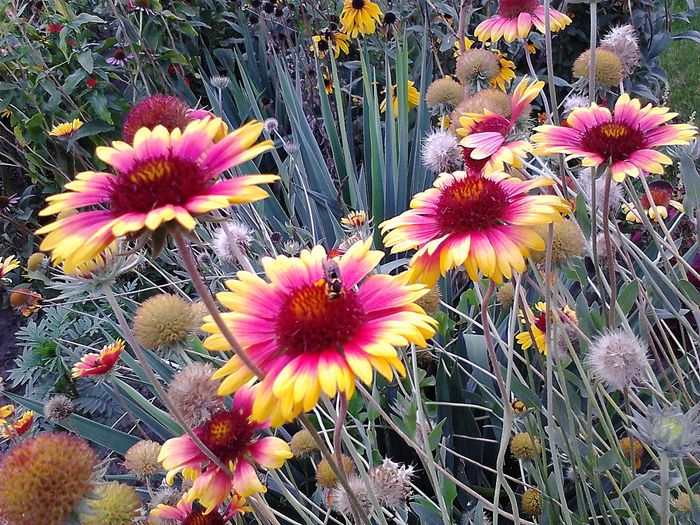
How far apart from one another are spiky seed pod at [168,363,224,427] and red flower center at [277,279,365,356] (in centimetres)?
28

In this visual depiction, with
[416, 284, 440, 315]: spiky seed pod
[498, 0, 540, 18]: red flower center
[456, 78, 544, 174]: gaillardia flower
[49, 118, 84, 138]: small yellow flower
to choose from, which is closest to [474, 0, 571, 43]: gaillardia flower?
[498, 0, 540, 18]: red flower center

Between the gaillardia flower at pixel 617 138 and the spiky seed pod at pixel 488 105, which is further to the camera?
the spiky seed pod at pixel 488 105

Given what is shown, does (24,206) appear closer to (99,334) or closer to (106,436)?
(99,334)

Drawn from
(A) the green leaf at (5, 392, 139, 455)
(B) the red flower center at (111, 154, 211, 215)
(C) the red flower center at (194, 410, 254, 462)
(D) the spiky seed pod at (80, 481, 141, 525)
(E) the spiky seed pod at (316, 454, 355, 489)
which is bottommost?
(A) the green leaf at (5, 392, 139, 455)

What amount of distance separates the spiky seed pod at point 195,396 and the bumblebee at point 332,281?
0.30 metres

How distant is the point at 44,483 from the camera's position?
762 millimetres

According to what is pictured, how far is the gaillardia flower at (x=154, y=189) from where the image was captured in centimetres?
61

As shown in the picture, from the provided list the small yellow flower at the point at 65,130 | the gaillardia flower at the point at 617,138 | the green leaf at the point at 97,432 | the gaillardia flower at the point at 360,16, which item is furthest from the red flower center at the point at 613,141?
the small yellow flower at the point at 65,130

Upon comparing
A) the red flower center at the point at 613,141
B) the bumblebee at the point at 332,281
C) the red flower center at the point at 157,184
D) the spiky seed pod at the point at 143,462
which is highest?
the red flower center at the point at 157,184

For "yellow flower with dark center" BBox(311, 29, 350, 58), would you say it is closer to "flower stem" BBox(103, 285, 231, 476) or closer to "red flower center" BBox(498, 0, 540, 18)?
"red flower center" BBox(498, 0, 540, 18)

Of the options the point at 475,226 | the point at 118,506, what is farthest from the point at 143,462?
the point at 475,226

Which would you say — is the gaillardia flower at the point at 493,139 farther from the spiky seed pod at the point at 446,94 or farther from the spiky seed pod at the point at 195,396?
the spiky seed pod at the point at 446,94

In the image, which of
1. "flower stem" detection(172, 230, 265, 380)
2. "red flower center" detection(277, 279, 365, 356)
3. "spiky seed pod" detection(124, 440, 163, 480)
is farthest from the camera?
"spiky seed pod" detection(124, 440, 163, 480)

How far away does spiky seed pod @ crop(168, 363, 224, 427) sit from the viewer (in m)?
0.95
